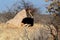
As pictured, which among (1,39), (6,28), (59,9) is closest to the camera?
(1,39)

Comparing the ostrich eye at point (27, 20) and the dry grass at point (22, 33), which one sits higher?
the ostrich eye at point (27, 20)

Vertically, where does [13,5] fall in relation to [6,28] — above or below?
below

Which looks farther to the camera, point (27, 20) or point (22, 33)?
point (27, 20)

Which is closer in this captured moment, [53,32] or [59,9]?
[53,32]

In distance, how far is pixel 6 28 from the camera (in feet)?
30.5

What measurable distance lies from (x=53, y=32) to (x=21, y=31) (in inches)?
64.6

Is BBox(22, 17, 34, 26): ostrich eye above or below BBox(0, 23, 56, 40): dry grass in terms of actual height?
above

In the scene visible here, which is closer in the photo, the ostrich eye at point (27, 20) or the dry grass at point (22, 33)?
the dry grass at point (22, 33)

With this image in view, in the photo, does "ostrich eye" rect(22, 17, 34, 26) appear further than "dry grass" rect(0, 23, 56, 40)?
Yes

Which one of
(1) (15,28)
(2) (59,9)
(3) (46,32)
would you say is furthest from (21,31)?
(2) (59,9)

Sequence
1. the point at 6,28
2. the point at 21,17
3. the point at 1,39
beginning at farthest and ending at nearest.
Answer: the point at 21,17, the point at 6,28, the point at 1,39

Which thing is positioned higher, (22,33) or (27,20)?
(27,20)

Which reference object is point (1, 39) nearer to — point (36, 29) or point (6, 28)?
point (6, 28)

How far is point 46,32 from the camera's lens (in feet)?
31.7
